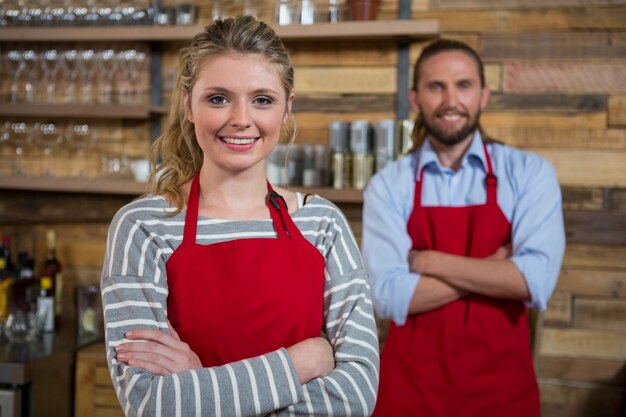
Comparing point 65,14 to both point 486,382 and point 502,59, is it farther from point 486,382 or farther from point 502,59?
point 486,382

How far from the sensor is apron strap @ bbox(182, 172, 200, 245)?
1250 mm

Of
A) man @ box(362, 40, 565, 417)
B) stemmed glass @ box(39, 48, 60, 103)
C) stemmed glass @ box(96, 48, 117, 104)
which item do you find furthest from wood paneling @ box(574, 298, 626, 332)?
stemmed glass @ box(39, 48, 60, 103)

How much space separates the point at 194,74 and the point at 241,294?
395mm

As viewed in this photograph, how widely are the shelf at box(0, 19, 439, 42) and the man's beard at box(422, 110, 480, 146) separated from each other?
2.41 ft

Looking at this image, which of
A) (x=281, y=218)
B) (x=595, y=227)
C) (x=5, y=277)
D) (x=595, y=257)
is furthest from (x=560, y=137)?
(x=5, y=277)

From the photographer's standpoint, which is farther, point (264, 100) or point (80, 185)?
point (80, 185)

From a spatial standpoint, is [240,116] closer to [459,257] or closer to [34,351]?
[459,257]

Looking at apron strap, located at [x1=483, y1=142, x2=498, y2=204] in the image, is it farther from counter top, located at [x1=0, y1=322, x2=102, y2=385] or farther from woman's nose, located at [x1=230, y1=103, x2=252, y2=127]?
counter top, located at [x1=0, y1=322, x2=102, y2=385]

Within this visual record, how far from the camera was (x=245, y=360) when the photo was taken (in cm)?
116

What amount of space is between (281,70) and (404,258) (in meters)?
0.89

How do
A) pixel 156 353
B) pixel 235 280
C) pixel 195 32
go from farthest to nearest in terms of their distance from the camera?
pixel 195 32 → pixel 235 280 → pixel 156 353

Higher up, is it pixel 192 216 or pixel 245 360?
pixel 192 216

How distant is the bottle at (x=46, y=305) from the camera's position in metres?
2.94

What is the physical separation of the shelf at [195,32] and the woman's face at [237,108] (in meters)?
1.57
